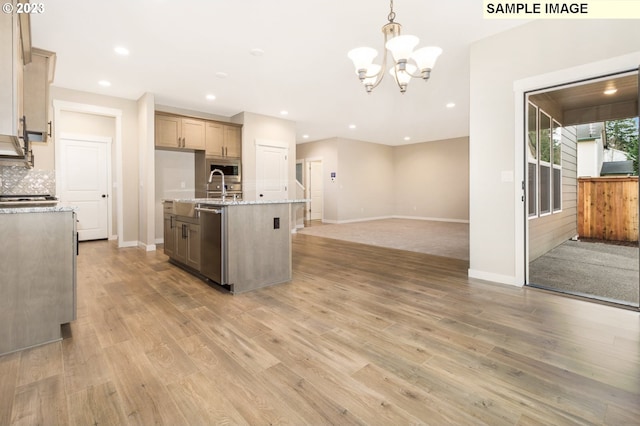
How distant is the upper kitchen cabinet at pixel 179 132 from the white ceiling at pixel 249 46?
1.15ft

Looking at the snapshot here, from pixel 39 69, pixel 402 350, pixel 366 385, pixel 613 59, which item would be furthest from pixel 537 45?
pixel 39 69

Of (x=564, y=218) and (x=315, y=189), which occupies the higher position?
(x=315, y=189)

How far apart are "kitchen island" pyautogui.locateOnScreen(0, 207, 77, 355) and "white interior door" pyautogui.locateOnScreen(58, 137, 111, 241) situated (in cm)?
454

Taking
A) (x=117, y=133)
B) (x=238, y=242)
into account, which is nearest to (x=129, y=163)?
(x=117, y=133)

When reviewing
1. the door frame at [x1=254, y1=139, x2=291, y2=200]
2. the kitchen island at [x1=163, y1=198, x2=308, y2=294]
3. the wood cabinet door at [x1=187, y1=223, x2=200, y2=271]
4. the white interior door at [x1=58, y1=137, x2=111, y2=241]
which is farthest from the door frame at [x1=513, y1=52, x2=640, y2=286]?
the white interior door at [x1=58, y1=137, x2=111, y2=241]

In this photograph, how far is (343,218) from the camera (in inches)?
389

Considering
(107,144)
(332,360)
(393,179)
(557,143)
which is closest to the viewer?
(332,360)

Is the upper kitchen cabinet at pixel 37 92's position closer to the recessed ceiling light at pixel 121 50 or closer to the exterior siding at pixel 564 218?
the recessed ceiling light at pixel 121 50

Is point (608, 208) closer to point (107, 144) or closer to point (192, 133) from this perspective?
point (192, 133)

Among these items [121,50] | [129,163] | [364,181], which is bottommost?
[129,163]

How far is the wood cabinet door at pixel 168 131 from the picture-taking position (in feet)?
18.6

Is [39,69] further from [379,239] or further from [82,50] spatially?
[379,239]

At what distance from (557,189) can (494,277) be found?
2.88m

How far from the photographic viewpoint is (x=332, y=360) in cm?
180
